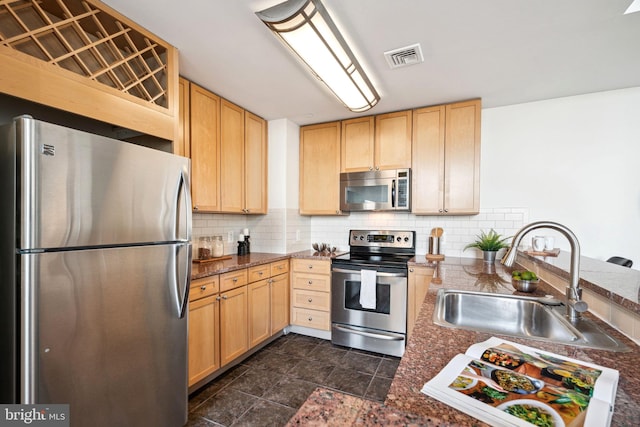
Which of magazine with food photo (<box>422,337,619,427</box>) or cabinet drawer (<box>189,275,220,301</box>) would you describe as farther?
cabinet drawer (<box>189,275,220,301</box>)

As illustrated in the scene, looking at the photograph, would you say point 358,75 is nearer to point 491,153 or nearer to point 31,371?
point 491,153

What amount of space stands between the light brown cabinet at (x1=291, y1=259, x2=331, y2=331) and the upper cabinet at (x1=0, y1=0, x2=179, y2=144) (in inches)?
72.5

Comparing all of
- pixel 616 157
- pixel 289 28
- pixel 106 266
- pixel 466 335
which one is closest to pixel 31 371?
pixel 106 266

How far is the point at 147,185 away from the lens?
4.76 ft

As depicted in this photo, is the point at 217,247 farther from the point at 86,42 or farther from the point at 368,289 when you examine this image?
the point at 86,42

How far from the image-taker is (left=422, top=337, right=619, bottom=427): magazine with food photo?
536mm

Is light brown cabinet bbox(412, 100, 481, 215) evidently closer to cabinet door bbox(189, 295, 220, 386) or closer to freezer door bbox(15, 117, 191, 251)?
cabinet door bbox(189, 295, 220, 386)

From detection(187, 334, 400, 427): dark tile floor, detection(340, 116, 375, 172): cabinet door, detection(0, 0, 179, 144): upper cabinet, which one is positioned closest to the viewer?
detection(0, 0, 179, 144): upper cabinet

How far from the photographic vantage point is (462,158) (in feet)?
9.16

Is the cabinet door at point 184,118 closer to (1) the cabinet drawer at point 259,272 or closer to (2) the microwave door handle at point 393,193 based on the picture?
(1) the cabinet drawer at point 259,272

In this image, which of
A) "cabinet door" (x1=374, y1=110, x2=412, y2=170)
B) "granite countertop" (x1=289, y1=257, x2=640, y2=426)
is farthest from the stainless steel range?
"granite countertop" (x1=289, y1=257, x2=640, y2=426)

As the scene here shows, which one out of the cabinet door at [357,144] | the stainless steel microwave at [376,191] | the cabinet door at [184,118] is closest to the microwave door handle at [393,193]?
the stainless steel microwave at [376,191]

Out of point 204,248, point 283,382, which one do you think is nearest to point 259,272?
point 204,248

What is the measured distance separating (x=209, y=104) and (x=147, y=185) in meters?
1.37
